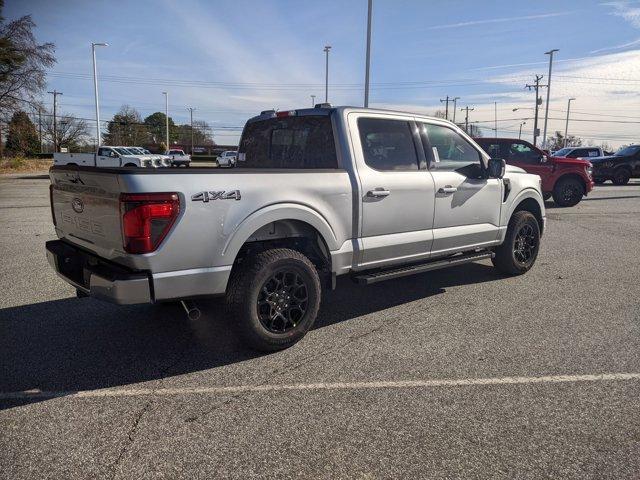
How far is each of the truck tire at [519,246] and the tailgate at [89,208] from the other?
4.52 metres

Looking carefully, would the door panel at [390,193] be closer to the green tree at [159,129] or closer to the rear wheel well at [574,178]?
the rear wheel well at [574,178]

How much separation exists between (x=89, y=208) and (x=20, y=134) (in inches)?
1664

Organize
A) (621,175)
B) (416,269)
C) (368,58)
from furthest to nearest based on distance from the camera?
(621,175) → (368,58) → (416,269)

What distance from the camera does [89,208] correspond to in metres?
3.63

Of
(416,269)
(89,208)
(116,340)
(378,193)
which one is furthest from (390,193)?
(116,340)

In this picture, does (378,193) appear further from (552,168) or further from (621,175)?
(621,175)

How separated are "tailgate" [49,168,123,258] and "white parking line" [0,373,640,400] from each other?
92 cm

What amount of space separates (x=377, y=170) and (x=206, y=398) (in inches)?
95.6

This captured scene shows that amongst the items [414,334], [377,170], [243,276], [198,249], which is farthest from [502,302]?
[198,249]

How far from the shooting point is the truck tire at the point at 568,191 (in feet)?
47.1

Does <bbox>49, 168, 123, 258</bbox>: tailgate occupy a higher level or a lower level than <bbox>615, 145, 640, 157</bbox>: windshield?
lower

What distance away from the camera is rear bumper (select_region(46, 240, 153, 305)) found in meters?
3.21

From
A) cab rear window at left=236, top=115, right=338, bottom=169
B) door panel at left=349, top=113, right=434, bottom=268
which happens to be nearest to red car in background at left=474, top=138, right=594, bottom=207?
door panel at left=349, top=113, right=434, bottom=268

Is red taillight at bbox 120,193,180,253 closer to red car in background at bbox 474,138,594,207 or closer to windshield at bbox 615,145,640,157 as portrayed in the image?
red car in background at bbox 474,138,594,207
